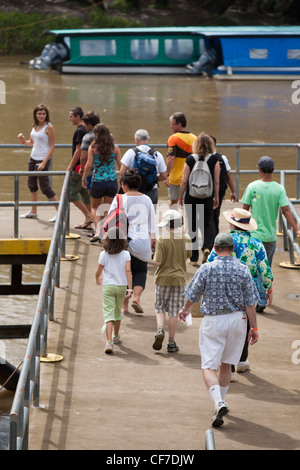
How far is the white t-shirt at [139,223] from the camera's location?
870 cm

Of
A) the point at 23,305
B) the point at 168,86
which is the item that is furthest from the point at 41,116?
the point at 168,86

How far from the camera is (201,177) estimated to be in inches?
387

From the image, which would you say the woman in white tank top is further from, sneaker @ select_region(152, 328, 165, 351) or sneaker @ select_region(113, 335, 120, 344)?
sneaker @ select_region(152, 328, 165, 351)

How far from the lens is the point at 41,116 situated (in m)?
11.7

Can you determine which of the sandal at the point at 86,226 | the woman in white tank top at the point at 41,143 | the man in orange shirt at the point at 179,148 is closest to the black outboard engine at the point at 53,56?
the woman in white tank top at the point at 41,143

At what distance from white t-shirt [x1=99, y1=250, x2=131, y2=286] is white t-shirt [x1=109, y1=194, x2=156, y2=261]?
74 centimetres

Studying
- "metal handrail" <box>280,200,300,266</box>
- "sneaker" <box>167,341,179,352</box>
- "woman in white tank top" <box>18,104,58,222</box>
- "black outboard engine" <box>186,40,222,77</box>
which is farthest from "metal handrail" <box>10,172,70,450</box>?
"black outboard engine" <box>186,40,222,77</box>

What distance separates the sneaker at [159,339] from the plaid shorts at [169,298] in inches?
11.0

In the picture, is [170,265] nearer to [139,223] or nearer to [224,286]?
[139,223]

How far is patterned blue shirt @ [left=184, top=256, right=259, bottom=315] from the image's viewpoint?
20.9 ft

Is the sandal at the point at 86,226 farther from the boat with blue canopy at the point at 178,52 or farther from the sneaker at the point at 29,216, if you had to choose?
the boat with blue canopy at the point at 178,52
